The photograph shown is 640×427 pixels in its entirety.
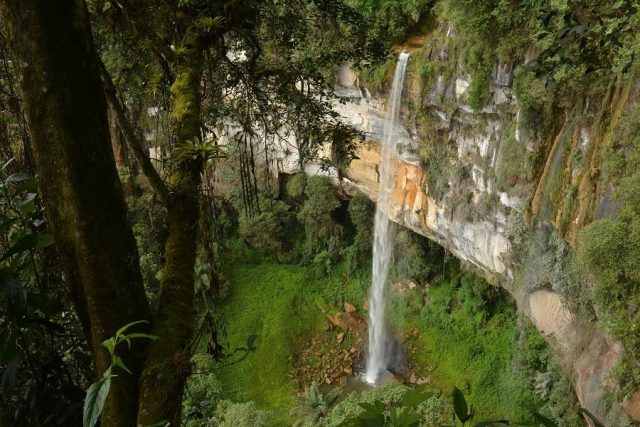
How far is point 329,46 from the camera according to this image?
352cm

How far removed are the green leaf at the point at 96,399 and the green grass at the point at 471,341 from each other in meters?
7.43

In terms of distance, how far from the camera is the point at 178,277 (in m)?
1.38

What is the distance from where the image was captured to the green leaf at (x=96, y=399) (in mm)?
855

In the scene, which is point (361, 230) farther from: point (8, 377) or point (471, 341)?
point (8, 377)

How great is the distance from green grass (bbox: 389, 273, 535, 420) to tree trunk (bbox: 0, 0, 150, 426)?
726 centimetres

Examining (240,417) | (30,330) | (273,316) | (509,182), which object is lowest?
(273,316)

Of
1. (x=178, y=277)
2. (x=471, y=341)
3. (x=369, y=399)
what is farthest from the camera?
(x=471, y=341)

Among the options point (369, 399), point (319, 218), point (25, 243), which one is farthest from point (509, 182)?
point (25, 243)

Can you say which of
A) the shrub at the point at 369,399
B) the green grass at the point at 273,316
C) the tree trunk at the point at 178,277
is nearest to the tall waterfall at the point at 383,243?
the green grass at the point at 273,316

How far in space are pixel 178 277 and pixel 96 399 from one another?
1.72 feet

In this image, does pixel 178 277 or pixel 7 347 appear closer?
pixel 7 347

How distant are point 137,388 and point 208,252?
0.48 metres

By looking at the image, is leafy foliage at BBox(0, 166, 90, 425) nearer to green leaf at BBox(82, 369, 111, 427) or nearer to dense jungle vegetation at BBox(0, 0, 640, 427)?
dense jungle vegetation at BBox(0, 0, 640, 427)

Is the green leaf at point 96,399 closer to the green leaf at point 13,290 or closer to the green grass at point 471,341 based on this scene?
the green leaf at point 13,290
